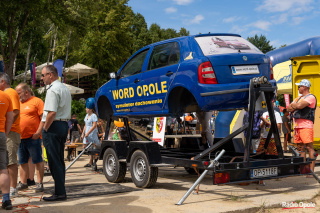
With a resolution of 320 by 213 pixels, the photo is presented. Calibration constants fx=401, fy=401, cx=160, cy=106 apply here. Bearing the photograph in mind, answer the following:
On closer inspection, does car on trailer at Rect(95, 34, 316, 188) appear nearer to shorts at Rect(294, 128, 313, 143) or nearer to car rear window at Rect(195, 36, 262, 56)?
car rear window at Rect(195, 36, 262, 56)

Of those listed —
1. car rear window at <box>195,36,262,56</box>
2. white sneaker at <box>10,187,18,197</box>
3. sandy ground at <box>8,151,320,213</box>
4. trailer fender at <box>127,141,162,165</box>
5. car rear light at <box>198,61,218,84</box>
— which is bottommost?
sandy ground at <box>8,151,320,213</box>

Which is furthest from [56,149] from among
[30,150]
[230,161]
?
[230,161]

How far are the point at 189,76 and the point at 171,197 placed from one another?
6.38ft

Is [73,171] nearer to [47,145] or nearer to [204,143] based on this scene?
[204,143]

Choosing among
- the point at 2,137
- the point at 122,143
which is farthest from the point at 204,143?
the point at 2,137

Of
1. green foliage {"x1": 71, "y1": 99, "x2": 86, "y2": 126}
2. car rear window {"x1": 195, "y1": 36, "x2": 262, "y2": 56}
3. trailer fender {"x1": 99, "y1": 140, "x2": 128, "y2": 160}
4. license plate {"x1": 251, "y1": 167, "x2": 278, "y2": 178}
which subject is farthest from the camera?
green foliage {"x1": 71, "y1": 99, "x2": 86, "y2": 126}

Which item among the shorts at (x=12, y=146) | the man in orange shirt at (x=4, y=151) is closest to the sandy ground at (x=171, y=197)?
the man in orange shirt at (x=4, y=151)

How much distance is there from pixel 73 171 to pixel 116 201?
4880 millimetres

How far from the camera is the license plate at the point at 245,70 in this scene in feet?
20.6

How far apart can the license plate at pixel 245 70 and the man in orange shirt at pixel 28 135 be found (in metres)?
3.69

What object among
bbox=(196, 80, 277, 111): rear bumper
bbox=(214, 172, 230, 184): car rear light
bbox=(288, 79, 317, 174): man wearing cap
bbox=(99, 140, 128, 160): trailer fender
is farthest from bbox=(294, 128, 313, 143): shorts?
bbox=(99, 140, 128, 160): trailer fender

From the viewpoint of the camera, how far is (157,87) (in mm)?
7176

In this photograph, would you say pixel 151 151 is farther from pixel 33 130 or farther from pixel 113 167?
pixel 33 130

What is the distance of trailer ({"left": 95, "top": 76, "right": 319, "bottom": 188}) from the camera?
593cm
